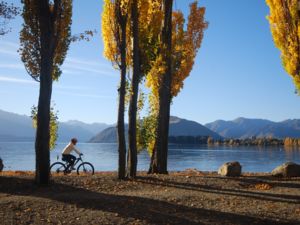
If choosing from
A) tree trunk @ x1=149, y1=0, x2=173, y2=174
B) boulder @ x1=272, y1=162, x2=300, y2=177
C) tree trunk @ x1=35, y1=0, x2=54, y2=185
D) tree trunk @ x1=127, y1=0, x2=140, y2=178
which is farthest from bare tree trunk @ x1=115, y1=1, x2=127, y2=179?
boulder @ x1=272, y1=162, x2=300, y2=177

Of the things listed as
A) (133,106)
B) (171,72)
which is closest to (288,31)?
(171,72)

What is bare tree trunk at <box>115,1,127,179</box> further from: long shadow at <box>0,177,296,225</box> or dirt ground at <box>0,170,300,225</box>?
long shadow at <box>0,177,296,225</box>

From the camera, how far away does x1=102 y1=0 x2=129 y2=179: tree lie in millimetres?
17453

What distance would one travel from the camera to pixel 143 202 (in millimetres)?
12555

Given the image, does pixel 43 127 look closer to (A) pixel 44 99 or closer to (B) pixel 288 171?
(A) pixel 44 99

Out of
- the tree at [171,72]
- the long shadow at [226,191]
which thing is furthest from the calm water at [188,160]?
the long shadow at [226,191]

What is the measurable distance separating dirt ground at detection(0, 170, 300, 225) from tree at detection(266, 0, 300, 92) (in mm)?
9478

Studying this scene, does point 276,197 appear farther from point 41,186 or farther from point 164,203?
point 41,186

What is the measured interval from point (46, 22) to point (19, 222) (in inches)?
312

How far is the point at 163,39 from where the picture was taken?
70.8ft

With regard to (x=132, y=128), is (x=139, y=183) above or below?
below

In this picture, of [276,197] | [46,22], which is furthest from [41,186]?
[276,197]

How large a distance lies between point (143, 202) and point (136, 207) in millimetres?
714

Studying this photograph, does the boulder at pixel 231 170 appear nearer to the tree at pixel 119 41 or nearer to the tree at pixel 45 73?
the tree at pixel 119 41
